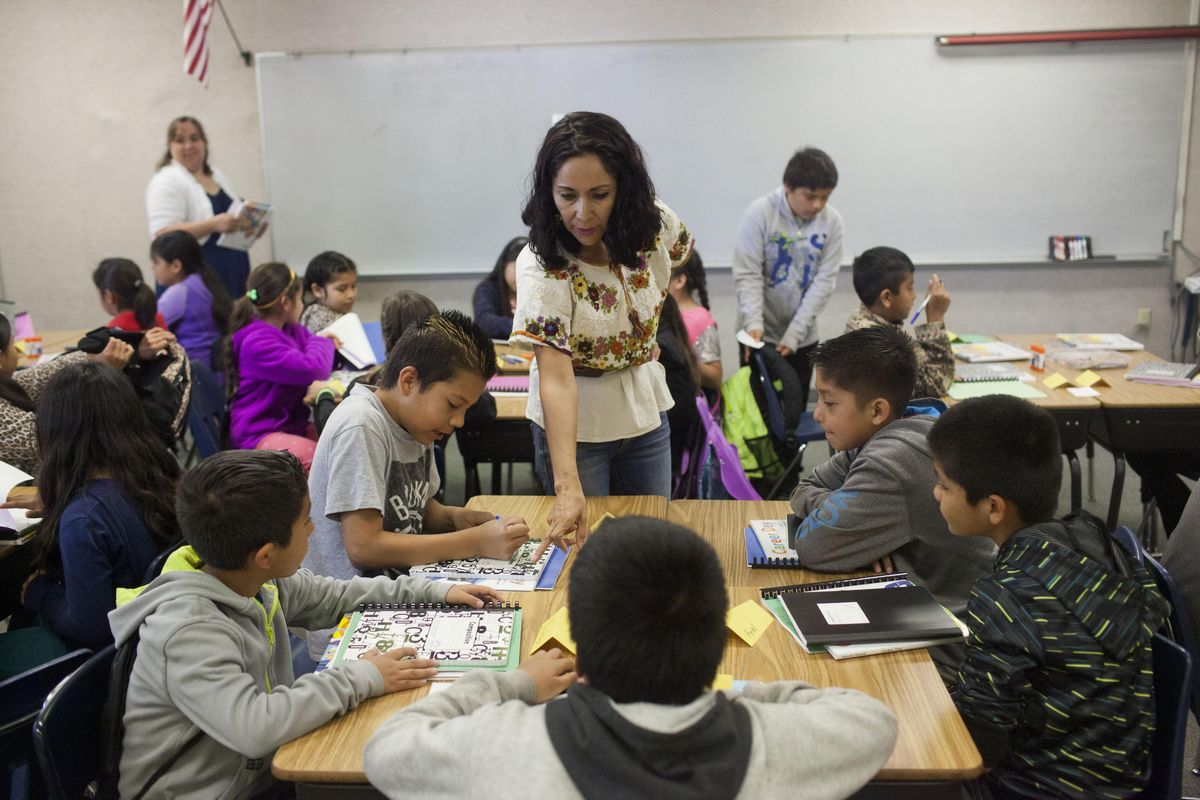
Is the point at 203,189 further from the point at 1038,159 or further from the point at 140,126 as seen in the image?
the point at 1038,159

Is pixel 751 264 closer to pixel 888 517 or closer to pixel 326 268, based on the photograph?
pixel 326 268

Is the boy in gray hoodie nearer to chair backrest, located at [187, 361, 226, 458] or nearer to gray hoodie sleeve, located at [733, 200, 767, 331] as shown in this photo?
chair backrest, located at [187, 361, 226, 458]

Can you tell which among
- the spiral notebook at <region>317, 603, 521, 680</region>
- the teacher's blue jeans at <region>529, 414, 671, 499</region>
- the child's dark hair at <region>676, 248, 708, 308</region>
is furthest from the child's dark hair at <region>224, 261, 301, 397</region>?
the spiral notebook at <region>317, 603, 521, 680</region>

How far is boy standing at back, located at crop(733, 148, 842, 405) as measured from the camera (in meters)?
4.23

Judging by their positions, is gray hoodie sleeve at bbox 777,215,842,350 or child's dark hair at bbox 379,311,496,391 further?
gray hoodie sleeve at bbox 777,215,842,350

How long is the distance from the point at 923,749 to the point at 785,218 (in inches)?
126

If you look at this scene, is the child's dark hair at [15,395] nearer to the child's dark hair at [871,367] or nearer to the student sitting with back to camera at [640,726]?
the student sitting with back to camera at [640,726]

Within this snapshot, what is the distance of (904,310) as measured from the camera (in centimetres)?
362

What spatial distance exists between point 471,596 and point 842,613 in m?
0.67

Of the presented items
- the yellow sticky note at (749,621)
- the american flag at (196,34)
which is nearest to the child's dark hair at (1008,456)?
the yellow sticky note at (749,621)

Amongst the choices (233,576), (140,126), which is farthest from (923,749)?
(140,126)

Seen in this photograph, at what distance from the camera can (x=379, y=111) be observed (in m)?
5.56

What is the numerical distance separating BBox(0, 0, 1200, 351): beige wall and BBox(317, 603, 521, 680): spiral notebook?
4222 millimetres

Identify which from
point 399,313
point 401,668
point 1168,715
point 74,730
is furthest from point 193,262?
point 1168,715
